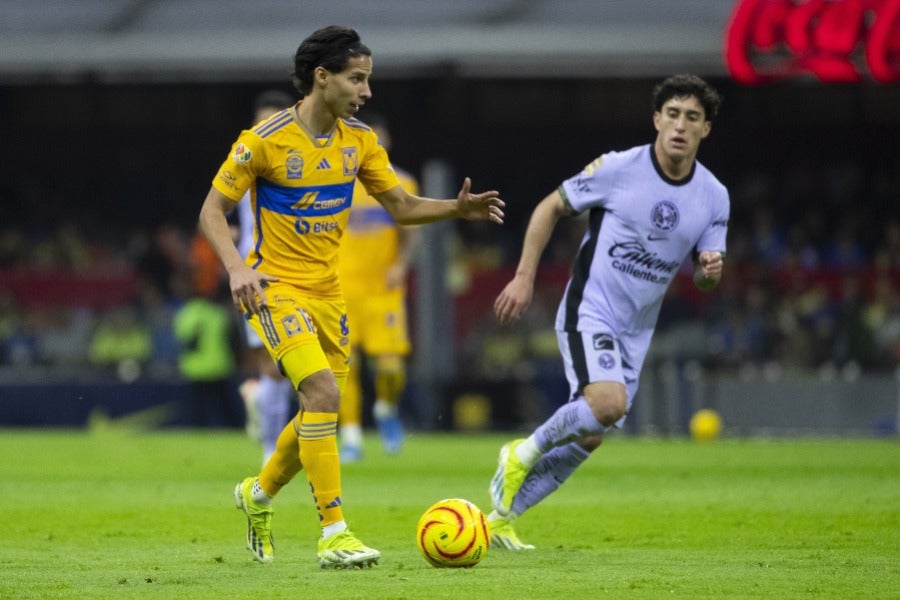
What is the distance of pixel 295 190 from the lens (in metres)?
7.58

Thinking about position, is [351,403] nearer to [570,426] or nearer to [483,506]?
[483,506]

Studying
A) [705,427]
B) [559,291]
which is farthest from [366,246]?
[559,291]

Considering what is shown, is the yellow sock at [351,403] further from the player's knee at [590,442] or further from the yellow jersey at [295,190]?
the yellow jersey at [295,190]

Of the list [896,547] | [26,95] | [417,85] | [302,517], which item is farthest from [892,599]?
[26,95]

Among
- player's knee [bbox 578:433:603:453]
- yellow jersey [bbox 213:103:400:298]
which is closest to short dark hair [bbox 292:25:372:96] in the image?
yellow jersey [bbox 213:103:400:298]

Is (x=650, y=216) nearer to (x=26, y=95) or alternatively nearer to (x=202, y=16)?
(x=202, y=16)

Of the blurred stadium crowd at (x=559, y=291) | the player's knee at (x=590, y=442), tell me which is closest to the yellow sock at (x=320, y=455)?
the player's knee at (x=590, y=442)

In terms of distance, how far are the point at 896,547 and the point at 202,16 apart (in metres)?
17.7

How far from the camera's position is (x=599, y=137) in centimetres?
2834

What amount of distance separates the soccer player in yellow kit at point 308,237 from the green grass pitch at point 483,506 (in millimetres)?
373

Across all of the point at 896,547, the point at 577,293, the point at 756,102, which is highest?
the point at 756,102

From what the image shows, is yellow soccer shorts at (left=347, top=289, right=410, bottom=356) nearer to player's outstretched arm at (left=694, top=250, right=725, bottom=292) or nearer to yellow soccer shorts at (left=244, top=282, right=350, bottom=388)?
player's outstretched arm at (left=694, top=250, right=725, bottom=292)

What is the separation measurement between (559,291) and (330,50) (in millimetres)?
17473

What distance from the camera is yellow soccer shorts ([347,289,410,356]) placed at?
Result: 14795 mm
